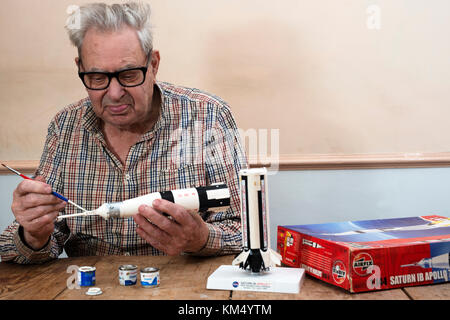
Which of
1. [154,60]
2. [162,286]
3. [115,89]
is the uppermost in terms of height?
[154,60]

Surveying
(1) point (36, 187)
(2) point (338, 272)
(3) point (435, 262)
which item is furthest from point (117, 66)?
(3) point (435, 262)

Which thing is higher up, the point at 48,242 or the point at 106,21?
the point at 106,21

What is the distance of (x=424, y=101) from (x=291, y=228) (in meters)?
1.18

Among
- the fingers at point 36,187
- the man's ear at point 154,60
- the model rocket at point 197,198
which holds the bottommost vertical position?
the model rocket at point 197,198

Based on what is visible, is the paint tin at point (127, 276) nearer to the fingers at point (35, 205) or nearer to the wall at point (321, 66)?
the fingers at point (35, 205)

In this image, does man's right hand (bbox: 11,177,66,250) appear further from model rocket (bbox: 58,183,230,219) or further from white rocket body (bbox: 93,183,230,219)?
white rocket body (bbox: 93,183,230,219)

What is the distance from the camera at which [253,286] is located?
0.97 meters

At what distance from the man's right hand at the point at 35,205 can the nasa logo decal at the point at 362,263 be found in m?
0.65

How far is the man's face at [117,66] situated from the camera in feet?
4.50

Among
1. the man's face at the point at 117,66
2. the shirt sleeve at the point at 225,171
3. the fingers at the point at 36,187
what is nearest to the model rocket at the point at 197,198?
the fingers at the point at 36,187

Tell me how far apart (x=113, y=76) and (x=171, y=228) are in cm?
50

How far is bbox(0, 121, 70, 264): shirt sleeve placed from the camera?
1.25m

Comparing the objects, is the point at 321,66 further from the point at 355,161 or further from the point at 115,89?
the point at 115,89

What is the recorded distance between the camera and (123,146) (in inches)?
61.5
